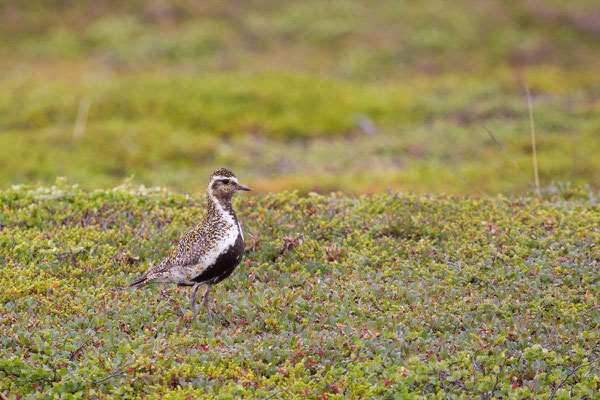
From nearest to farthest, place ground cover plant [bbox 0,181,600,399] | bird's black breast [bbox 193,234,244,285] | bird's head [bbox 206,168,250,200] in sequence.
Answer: ground cover plant [bbox 0,181,600,399] → bird's black breast [bbox 193,234,244,285] → bird's head [bbox 206,168,250,200]

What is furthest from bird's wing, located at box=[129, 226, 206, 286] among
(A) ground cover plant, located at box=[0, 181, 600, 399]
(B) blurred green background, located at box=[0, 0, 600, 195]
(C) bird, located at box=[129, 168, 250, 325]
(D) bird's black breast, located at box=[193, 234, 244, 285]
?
(B) blurred green background, located at box=[0, 0, 600, 195]

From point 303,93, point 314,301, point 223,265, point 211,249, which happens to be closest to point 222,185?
point 211,249

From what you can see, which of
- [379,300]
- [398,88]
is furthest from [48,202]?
[398,88]

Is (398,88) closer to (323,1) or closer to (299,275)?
(323,1)

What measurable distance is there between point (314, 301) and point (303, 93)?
18599 millimetres

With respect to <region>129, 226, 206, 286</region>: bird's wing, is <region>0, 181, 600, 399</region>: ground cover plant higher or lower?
lower

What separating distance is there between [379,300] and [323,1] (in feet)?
100

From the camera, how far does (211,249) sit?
7660 millimetres

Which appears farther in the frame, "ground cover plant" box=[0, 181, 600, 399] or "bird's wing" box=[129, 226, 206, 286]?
"bird's wing" box=[129, 226, 206, 286]

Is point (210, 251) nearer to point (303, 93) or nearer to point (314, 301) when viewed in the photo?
point (314, 301)

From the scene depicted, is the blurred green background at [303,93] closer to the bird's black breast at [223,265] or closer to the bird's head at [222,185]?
the bird's head at [222,185]

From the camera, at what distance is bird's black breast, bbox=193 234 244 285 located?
7691 mm

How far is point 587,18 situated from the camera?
33.9m

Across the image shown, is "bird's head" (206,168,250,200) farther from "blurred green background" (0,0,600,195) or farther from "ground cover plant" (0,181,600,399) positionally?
"blurred green background" (0,0,600,195)
